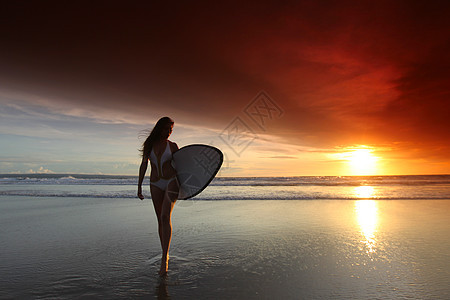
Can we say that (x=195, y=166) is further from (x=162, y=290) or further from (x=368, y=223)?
(x=368, y=223)

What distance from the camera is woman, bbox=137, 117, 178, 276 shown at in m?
3.56

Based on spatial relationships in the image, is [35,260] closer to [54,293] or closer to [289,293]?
[54,293]

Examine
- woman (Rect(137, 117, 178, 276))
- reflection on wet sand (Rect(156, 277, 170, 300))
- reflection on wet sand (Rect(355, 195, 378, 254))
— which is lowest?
reflection on wet sand (Rect(156, 277, 170, 300))

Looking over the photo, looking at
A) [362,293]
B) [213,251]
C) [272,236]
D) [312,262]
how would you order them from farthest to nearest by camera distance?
[272,236] → [213,251] → [312,262] → [362,293]

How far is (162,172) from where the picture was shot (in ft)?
11.8

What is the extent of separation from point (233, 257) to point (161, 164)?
162cm

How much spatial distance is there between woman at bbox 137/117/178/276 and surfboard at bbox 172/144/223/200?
0.40 feet

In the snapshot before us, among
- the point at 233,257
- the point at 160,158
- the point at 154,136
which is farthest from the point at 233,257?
the point at 154,136

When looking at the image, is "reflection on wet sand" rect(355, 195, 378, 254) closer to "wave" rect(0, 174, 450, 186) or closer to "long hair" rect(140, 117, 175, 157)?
"long hair" rect(140, 117, 175, 157)

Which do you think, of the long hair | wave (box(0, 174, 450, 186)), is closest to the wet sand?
the long hair

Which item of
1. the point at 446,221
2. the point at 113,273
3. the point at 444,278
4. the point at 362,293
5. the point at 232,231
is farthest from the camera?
the point at 446,221

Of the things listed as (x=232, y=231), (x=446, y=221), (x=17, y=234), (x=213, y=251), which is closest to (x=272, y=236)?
(x=232, y=231)

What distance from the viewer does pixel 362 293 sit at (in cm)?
277

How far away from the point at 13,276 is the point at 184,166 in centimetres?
232
